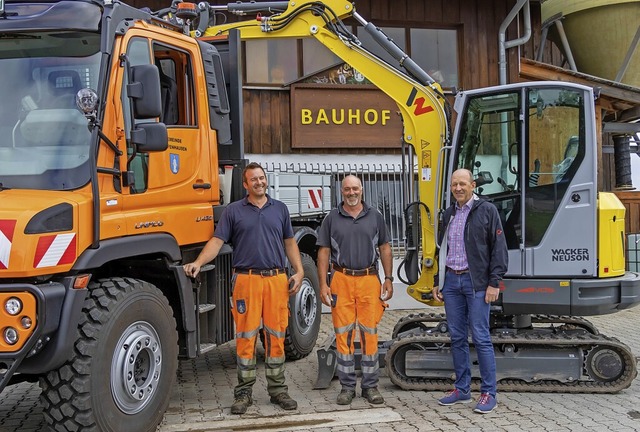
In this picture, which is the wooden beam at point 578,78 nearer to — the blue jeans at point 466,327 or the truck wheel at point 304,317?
the truck wheel at point 304,317

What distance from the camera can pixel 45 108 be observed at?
4.93m

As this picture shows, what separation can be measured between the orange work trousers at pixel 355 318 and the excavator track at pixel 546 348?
52 centimetres

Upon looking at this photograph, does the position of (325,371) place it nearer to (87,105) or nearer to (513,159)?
(513,159)

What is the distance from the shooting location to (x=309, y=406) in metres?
6.33

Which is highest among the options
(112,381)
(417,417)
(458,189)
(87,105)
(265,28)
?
(265,28)

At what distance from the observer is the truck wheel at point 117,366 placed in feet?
15.1

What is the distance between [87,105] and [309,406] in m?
3.13

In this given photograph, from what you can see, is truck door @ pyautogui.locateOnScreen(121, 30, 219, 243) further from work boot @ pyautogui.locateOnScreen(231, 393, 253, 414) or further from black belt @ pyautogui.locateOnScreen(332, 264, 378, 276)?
work boot @ pyautogui.locateOnScreen(231, 393, 253, 414)

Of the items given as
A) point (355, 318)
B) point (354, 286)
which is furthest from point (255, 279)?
point (355, 318)

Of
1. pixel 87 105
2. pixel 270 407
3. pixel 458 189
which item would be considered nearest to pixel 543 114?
pixel 458 189

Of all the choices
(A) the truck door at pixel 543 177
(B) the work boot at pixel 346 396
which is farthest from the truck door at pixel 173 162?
(A) the truck door at pixel 543 177

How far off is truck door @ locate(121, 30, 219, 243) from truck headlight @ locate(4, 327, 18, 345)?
1091mm

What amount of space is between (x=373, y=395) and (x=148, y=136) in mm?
2910

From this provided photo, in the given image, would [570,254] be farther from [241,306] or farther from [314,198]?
[314,198]
